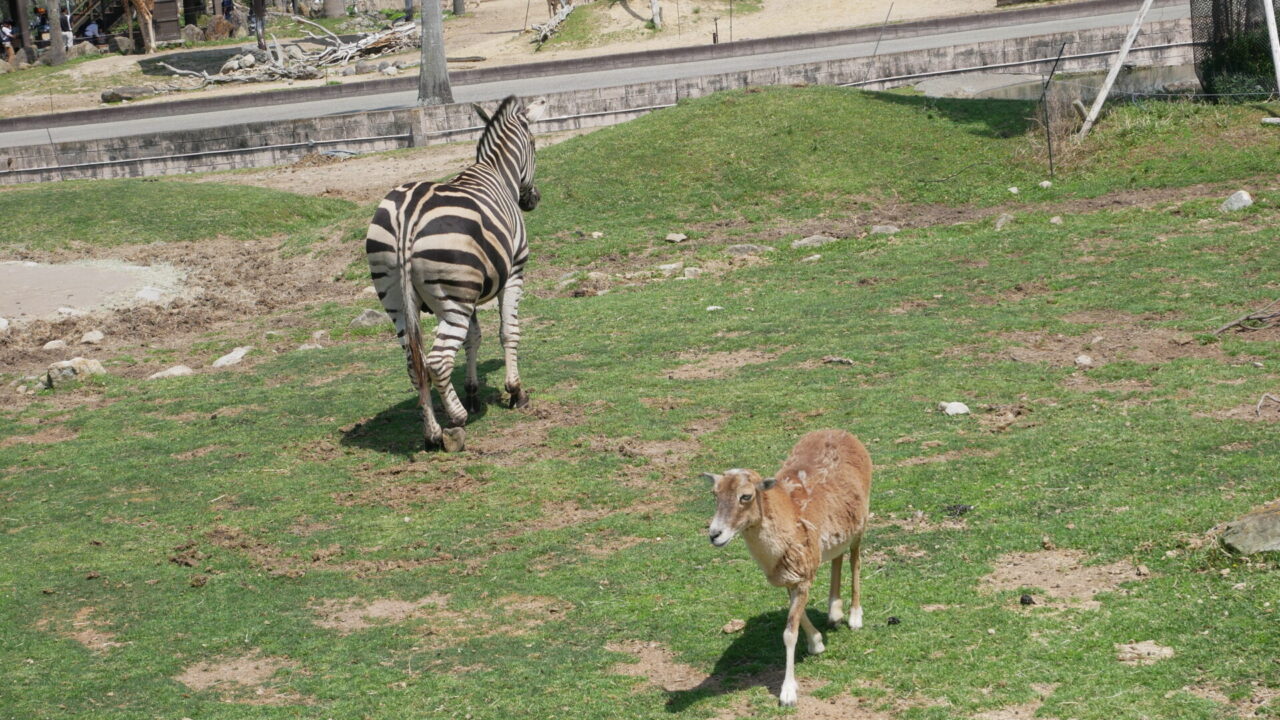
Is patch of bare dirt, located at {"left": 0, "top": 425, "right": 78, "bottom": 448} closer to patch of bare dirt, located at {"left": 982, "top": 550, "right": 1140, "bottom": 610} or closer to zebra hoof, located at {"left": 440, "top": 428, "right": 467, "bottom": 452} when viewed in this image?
zebra hoof, located at {"left": 440, "top": 428, "right": 467, "bottom": 452}

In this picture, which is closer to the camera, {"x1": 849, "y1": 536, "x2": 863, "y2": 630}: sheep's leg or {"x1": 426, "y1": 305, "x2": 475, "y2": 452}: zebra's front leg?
{"x1": 849, "y1": 536, "x2": 863, "y2": 630}: sheep's leg

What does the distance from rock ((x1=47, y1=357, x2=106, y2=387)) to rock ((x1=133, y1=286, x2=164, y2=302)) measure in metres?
A: 3.71

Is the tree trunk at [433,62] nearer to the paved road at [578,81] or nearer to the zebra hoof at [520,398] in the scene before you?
the paved road at [578,81]

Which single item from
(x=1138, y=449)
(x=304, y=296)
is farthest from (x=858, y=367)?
(x=304, y=296)

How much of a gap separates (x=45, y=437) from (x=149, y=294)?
6.53m

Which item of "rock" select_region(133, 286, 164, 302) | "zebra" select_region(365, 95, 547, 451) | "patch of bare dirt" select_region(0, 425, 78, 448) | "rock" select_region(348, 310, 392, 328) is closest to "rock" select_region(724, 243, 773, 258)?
"rock" select_region(348, 310, 392, 328)

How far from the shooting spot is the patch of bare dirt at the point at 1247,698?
6.33 m

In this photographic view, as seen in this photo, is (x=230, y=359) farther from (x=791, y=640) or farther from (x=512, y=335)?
(x=791, y=640)

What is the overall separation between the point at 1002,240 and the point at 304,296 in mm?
10580

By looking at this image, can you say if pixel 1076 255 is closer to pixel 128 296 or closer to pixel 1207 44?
pixel 1207 44

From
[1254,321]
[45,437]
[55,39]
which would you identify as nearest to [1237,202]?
[1254,321]

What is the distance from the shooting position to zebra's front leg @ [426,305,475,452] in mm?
12281

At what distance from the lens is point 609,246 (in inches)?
791

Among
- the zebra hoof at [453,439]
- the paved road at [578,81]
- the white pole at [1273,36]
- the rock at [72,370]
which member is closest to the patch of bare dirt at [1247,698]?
the zebra hoof at [453,439]
